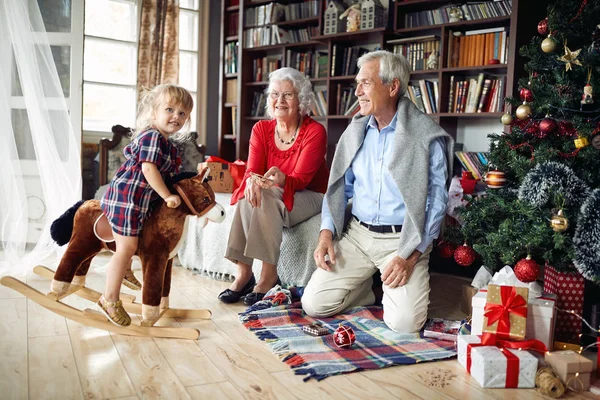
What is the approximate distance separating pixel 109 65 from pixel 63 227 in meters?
3.38

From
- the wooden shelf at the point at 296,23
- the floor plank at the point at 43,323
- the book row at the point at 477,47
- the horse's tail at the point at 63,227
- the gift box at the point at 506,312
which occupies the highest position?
the wooden shelf at the point at 296,23

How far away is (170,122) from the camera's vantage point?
2.25 metres

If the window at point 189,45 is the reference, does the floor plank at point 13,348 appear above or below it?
below

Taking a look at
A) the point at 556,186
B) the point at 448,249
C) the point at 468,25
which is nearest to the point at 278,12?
the point at 468,25

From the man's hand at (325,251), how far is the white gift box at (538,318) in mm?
667

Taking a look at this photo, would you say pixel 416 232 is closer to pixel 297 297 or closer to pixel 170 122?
pixel 297 297

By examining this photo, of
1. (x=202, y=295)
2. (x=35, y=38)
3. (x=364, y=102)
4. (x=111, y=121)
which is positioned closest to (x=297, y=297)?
(x=202, y=295)

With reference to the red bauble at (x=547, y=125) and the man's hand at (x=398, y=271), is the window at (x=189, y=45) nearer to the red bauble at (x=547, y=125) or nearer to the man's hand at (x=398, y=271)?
the man's hand at (x=398, y=271)

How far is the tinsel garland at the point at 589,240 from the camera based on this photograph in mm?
1992

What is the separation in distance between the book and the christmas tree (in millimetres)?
331

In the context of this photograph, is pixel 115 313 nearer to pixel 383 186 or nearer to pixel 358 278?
pixel 358 278

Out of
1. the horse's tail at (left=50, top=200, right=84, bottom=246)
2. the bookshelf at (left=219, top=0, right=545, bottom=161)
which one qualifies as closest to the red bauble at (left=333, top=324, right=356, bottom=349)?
the horse's tail at (left=50, top=200, right=84, bottom=246)

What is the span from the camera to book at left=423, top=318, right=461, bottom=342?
7.36ft

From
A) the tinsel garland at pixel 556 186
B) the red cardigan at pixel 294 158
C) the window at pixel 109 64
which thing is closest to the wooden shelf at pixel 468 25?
the red cardigan at pixel 294 158
